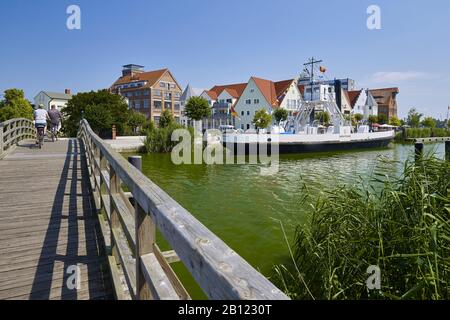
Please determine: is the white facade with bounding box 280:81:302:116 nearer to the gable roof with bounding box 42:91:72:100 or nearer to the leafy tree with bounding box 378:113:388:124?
the leafy tree with bounding box 378:113:388:124

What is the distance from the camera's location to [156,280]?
1.68 metres

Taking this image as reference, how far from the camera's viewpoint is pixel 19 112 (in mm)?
42219

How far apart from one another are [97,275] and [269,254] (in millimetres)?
3849

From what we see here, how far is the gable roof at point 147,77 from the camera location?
6553 centimetres

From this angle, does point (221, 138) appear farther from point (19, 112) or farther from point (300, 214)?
point (19, 112)

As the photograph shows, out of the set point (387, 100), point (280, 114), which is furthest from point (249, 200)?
point (387, 100)

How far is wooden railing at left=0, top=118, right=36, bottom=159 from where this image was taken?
9.86 m

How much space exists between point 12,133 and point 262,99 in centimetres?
4227

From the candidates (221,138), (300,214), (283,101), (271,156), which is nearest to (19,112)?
(221,138)

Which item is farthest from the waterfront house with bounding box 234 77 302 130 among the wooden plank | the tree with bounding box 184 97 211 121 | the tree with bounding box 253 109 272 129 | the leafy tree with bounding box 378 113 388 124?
the wooden plank

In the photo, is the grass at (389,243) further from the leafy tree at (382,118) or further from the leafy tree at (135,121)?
the leafy tree at (382,118)

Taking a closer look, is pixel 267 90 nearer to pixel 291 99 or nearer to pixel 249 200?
pixel 291 99

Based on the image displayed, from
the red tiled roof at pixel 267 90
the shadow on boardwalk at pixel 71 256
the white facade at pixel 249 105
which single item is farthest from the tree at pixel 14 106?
the shadow on boardwalk at pixel 71 256

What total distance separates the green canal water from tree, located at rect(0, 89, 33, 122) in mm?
31815
